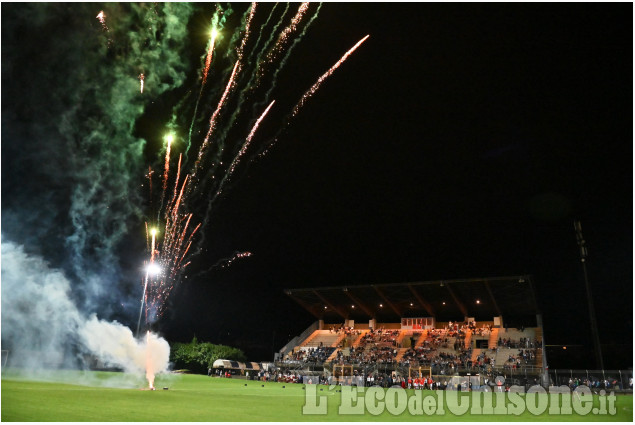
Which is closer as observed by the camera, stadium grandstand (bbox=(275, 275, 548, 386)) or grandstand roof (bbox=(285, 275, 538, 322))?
stadium grandstand (bbox=(275, 275, 548, 386))

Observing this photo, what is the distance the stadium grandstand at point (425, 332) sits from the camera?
39000mm

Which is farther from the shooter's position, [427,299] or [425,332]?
[425,332]

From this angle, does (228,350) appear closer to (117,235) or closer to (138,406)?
(117,235)

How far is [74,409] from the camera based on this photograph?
38.3ft

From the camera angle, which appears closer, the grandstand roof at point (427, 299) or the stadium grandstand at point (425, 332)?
the stadium grandstand at point (425, 332)

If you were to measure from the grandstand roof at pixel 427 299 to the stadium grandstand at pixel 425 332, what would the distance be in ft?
0.28

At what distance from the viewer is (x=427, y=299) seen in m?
48.0

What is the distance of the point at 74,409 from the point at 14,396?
10.7ft

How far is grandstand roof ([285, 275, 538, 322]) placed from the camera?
43.0 m

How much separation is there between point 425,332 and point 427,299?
3.65m

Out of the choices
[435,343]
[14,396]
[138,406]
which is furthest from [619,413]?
[435,343]

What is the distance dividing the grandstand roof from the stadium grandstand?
9cm

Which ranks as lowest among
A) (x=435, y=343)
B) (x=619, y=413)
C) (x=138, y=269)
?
(x=619, y=413)

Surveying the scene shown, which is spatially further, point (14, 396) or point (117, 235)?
point (117, 235)
